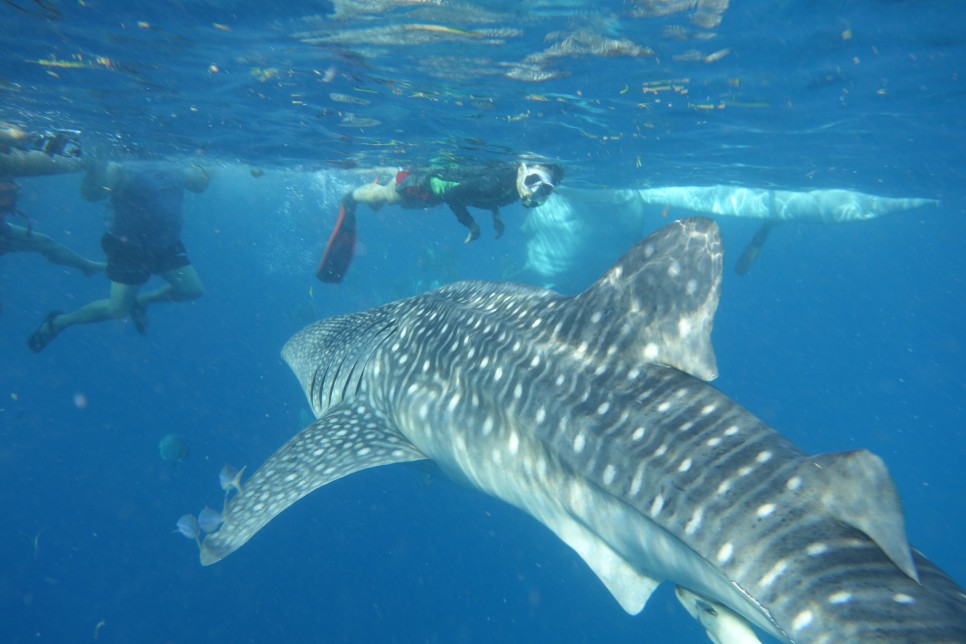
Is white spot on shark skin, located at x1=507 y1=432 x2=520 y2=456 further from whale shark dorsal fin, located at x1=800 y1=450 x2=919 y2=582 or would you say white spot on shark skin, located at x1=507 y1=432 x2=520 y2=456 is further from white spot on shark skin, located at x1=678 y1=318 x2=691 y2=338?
whale shark dorsal fin, located at x1=800 y1=450 x2=919 y2=582

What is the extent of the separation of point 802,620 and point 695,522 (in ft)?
2.01

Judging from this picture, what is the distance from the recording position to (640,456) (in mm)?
3115

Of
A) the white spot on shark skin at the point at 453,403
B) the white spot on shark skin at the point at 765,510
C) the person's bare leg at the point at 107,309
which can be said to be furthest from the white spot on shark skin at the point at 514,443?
the person's bare leg at the point at 107,309

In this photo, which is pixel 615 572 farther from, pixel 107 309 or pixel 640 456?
pixel 107 309

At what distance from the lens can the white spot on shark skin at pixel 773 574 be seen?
7.57 ft

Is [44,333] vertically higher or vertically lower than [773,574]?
lower

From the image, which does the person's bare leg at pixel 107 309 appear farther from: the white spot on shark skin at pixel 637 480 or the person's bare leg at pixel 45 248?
the white spot on shark skin at pixel 637 480

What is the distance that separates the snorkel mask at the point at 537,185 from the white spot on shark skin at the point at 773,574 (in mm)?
6240

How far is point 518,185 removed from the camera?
823cm

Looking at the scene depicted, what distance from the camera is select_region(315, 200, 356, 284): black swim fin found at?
10.1 m

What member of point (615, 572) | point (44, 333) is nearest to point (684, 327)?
point (615, 572)

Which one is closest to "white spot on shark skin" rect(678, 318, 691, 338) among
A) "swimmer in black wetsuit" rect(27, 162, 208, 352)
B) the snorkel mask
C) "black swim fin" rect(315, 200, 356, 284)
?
the snorkel mask

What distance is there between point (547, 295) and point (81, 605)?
25.7m

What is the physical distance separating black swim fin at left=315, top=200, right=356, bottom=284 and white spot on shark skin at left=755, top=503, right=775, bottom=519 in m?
8.81
